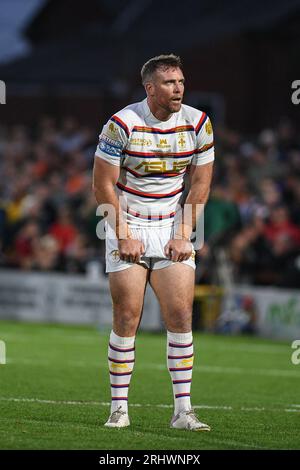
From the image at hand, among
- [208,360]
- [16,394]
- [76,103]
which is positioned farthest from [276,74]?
[16,394]

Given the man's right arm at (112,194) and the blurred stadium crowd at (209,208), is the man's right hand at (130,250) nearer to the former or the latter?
the man's right arm at (112,194)

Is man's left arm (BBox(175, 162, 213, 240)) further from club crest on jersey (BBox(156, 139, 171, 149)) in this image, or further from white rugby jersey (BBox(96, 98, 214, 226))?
club crest on jersey (BBox(156, 139, 171, 149))

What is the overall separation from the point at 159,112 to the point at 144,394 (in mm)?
3452

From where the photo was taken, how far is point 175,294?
9086 mm

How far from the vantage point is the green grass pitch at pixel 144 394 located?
8.41 m

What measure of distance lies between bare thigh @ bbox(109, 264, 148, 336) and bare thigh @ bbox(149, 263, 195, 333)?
0.13 m

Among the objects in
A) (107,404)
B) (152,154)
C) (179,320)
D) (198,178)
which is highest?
(152,154)

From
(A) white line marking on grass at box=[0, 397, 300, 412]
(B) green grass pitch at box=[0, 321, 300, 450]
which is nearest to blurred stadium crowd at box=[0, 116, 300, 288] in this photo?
(B) green grass pitch at box=[0, 321, 300, 450]

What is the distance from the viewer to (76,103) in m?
36.3

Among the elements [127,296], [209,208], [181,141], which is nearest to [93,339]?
[209,208]

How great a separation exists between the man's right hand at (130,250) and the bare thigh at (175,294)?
233mm

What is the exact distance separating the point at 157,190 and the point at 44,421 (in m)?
1.81

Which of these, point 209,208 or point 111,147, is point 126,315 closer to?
point 111,147

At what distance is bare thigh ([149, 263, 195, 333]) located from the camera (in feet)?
29.9
